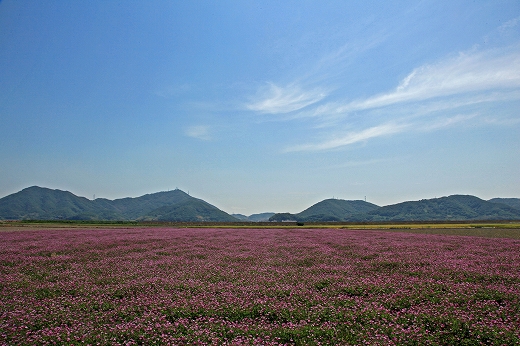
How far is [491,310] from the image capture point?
30.7 feet

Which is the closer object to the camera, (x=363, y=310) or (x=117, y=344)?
(x=117, y=344)

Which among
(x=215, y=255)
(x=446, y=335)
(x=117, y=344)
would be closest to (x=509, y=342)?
(x=446, y=335)

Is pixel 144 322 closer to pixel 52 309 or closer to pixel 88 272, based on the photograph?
pixel 52 309

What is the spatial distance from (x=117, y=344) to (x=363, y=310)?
7.49 meters

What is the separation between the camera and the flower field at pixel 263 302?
25.3 feet

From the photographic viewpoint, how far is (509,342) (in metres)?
7.12

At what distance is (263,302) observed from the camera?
1030cm

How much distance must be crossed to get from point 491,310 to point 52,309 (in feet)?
49.2

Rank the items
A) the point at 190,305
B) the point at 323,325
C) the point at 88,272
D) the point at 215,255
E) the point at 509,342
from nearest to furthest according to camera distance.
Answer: the point at 509,342 → the point at 323,325 → the point at 190,305 → the point at 88,272 → the point at 215,255

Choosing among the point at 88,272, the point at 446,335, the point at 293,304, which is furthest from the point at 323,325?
the point at 88,272

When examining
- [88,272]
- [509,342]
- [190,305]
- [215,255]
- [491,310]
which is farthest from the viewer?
[215,255]

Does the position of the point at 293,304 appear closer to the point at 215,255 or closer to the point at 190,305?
the point at 190,305

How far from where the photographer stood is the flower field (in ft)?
25.3

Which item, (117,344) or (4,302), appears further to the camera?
(4,302)
